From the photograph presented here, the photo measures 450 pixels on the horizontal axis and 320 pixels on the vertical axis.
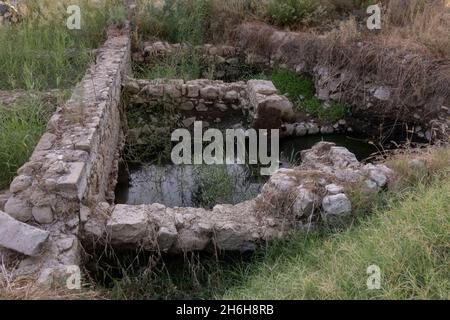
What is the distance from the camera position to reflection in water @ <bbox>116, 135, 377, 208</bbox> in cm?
490

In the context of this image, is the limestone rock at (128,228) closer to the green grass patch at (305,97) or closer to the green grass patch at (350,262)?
the green grass patch at (350,262)

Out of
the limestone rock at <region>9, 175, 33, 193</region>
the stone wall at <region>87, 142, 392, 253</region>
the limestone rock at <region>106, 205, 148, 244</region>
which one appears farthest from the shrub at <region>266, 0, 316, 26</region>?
the limestone rock at <region>9, 175, 33, 193</region>

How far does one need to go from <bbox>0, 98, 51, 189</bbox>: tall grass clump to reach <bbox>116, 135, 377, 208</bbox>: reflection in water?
114cm

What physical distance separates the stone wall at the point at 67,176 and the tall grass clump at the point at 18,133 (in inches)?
7.5

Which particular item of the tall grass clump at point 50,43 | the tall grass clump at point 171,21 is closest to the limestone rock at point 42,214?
the tall grass clump at point 50,43

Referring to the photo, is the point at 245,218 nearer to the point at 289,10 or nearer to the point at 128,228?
the point at 128,228

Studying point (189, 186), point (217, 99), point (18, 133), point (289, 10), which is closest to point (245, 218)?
point (189, 186)

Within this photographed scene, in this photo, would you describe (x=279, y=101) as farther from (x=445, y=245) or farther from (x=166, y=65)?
(x=445, y=245)

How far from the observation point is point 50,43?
22.4 ft

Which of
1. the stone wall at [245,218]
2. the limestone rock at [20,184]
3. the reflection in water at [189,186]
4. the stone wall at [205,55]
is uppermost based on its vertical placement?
the stone wall at [205,55]

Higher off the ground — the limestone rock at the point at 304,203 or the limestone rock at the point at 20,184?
the limestone rock at the point at 20,184

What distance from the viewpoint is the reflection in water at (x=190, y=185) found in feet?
16.1

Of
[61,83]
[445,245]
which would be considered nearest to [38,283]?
[445,245]
